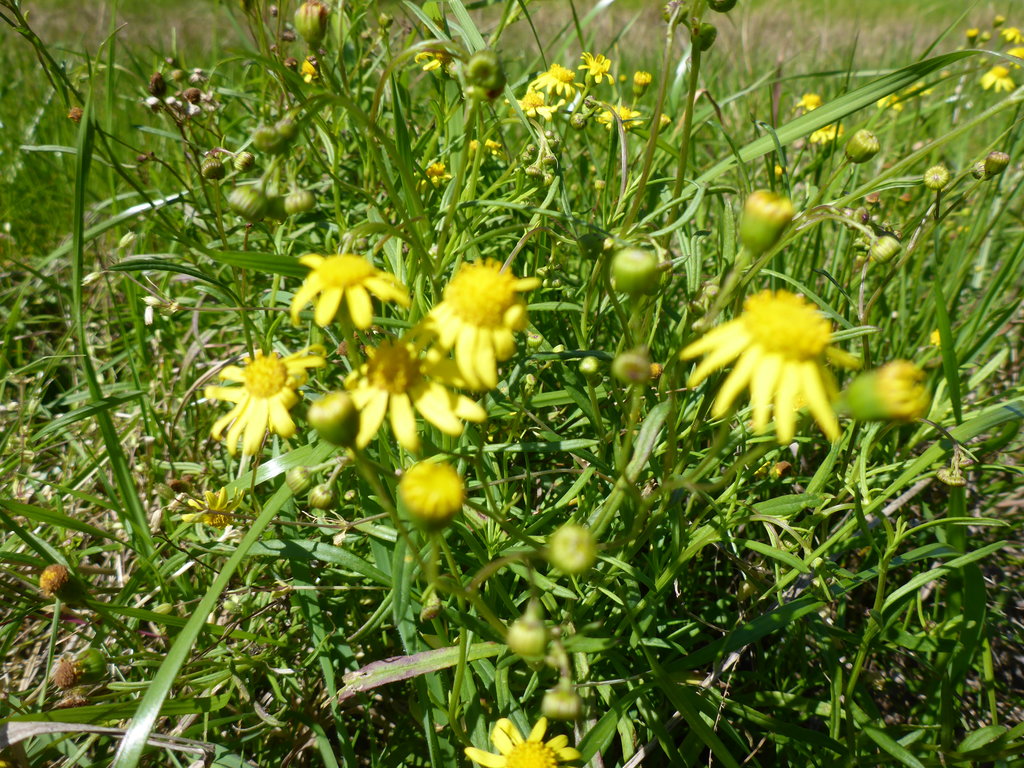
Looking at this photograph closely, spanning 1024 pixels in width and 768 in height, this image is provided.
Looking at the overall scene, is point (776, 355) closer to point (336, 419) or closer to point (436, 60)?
point (336, 419)

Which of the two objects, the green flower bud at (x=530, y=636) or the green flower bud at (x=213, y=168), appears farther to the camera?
the green flower bud at (x=213, y=168)

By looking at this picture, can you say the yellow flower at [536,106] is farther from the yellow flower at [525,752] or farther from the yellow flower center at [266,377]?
the yellow flower at [525,752]

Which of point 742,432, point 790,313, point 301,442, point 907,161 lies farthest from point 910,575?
point 301,442

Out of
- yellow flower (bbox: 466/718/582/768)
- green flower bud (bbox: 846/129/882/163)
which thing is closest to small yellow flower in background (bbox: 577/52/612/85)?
green flower bud (bbox: 846/129/882/163)

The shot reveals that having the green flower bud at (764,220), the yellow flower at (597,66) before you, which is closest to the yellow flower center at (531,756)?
the green flower bud at (764,220)

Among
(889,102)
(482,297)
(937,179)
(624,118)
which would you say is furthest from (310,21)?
(889,102)

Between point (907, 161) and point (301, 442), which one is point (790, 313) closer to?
point (907, 161)

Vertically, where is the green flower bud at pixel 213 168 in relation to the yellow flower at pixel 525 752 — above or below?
above
